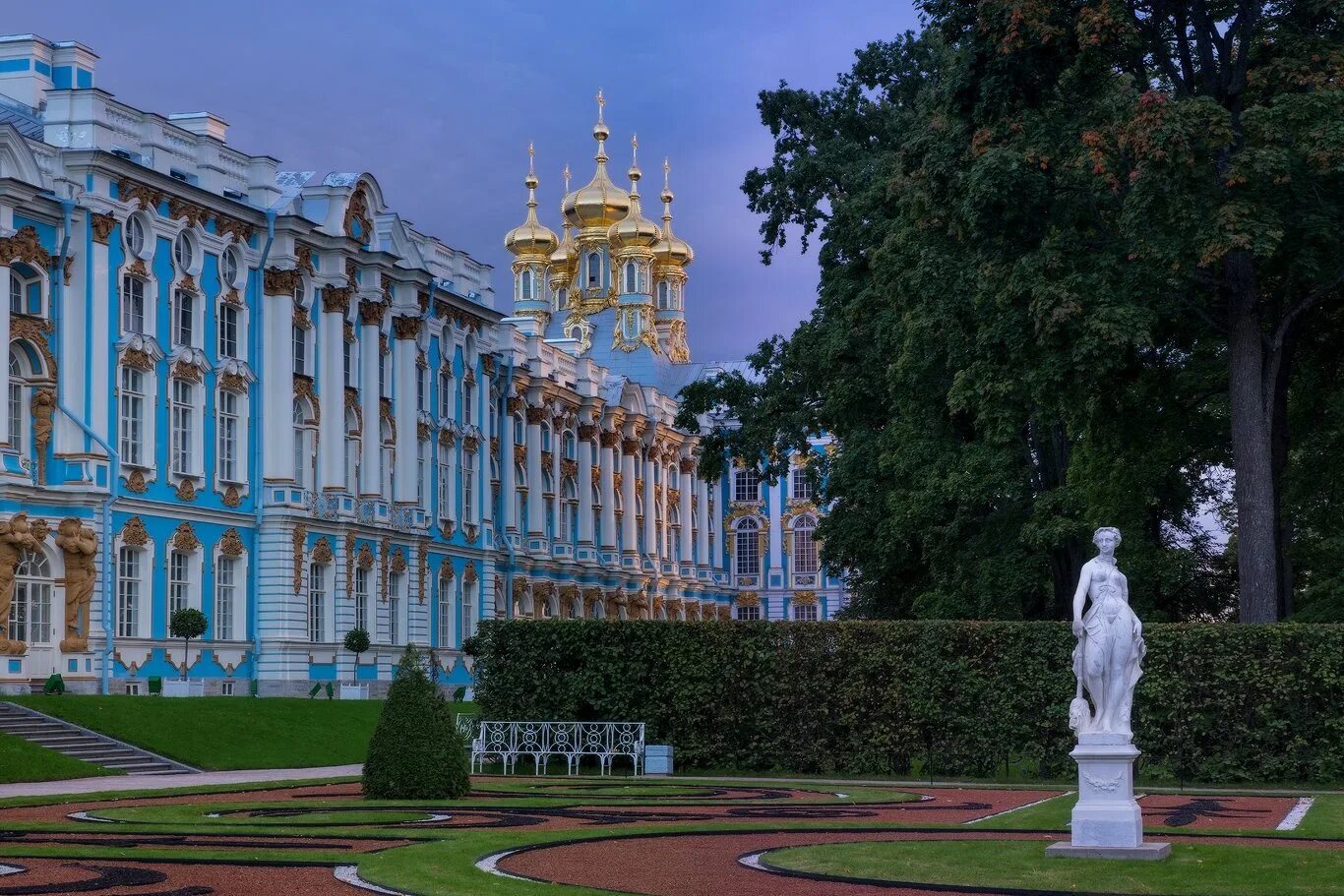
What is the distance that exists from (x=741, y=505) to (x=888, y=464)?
5650cm

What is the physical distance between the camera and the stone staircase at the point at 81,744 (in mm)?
31734

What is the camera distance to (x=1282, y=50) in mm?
30797

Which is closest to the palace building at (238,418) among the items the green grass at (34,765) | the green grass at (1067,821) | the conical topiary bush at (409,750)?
the green grass at (34,765)

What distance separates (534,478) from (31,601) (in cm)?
3172

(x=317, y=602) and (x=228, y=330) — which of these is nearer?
(x=228, y=330)

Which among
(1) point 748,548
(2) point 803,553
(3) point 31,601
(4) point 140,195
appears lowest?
(3) point 31,601

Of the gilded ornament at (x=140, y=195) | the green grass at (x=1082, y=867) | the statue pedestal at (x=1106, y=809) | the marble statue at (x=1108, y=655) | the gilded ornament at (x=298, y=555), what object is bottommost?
the green grass at (x=1082, y=867)

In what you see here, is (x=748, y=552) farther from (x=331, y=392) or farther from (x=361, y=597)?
(x=331, y=392)

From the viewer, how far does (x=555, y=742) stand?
3150cm

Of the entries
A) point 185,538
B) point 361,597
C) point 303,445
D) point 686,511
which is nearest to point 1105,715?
point 185,538

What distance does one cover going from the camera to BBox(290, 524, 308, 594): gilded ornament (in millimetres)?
48500

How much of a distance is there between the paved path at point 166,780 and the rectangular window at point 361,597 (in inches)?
769

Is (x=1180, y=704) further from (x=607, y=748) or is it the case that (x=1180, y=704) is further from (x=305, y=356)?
(x=305, y=356)

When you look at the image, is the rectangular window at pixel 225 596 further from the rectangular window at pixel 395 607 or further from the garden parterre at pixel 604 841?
the garden parterre at pixel 604 841
